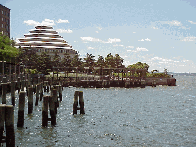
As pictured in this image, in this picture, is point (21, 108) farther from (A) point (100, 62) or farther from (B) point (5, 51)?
(A) point (100, 62)

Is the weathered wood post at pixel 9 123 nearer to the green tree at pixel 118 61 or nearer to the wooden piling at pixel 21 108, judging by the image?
the wooden piling at pixel 21 108

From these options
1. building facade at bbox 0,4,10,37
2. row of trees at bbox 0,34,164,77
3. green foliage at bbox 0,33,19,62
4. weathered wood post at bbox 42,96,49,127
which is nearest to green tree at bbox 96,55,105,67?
row of trees at bbox 0,34,164,77

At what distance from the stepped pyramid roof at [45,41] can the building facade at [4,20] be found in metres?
34.0

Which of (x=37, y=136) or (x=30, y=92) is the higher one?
(x=30, y=92)

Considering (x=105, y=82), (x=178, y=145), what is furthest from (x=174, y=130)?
(x=105, y=82)

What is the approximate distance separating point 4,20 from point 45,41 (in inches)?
2011

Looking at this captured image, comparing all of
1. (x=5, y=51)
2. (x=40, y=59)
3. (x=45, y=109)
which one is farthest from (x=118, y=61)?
(x=45, y=109)

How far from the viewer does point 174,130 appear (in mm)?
25969

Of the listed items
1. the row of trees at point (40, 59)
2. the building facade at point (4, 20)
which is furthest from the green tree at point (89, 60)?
the building facade at point (4, 20)

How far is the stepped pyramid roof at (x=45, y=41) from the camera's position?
567ft

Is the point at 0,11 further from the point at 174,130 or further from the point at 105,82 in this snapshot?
the point at 174,130

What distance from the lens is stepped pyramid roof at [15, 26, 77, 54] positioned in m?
173

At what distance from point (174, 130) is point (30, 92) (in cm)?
1384

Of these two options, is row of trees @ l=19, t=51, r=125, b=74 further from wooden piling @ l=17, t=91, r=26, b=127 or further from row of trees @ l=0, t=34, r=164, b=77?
wooden piling @ l=17, t=91, r=26, b=127
